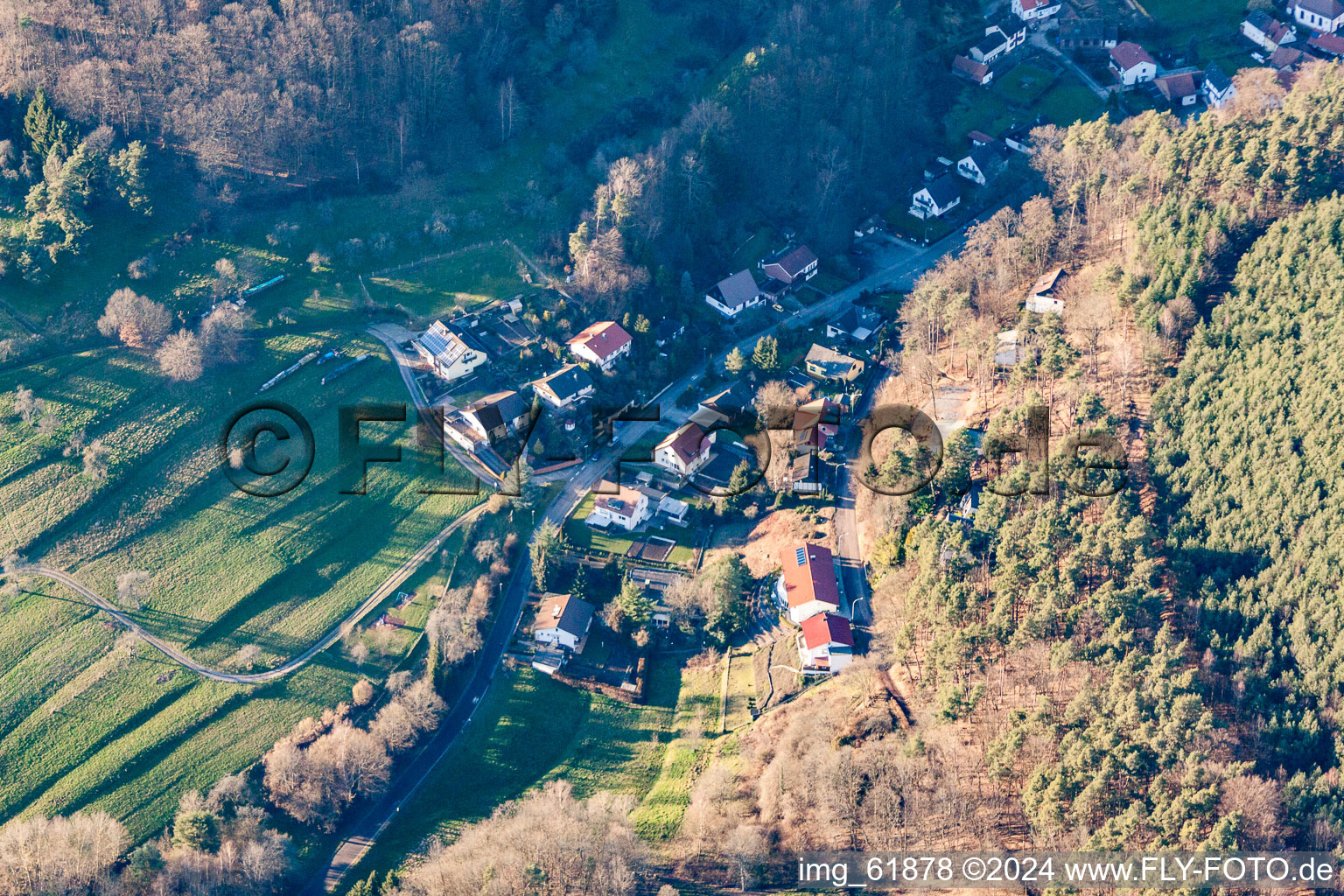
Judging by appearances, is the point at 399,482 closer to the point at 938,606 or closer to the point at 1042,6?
the point at 938,606

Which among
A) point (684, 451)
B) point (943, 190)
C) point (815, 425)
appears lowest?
point (684, 451)

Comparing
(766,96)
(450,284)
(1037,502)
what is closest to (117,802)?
(450,284)

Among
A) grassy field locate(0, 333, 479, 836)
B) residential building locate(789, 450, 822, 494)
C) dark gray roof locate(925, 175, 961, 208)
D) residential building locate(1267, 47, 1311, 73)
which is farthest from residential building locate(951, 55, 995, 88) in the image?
grassy field locate(0, 333, 479, 836)

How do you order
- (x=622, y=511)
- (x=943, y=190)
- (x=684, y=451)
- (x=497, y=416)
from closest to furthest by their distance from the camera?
1. (x=622, y=511)
2. (x=684, y=451)
3. (x=497, y=416)
4. (x=943, y=190)

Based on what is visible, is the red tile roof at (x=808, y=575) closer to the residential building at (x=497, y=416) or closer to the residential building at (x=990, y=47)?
the residential building at (x=497, y=416)

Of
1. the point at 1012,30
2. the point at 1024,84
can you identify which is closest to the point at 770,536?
the point at 1024,84

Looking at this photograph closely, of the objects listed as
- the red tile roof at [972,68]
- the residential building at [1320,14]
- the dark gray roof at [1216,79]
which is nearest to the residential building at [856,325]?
the red tile roof at [972,68]

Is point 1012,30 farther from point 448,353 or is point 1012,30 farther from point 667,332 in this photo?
point 448,353
